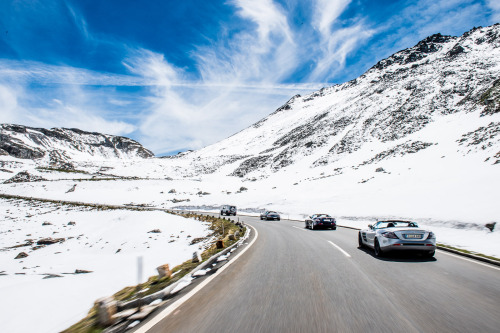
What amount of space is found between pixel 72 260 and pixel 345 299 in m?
17.3

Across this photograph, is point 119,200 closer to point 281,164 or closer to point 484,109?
point 281,164

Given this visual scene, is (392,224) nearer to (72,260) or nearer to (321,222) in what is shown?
(321,222)

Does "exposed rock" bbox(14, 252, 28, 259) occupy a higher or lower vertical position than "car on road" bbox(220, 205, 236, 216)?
lower

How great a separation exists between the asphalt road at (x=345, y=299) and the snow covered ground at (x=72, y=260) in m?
3.91

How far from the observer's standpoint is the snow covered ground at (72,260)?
8.06m

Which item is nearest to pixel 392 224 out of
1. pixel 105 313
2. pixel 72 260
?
pixel 105 313

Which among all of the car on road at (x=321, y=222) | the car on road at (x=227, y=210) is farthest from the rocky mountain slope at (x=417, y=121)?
the car on road at (x=227, y=210)

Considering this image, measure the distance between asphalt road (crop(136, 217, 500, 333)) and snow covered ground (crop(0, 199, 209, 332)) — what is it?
3914mm

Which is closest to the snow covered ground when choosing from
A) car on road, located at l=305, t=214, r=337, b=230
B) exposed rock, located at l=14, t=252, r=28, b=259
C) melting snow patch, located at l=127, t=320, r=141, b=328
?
exposed rock, located at l=14, t=252, r=28, b=259

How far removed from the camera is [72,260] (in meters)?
17.4

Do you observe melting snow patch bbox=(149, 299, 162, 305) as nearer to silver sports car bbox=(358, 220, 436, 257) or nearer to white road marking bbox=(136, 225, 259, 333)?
white road marking bbox=(136, 225, 259, 333)

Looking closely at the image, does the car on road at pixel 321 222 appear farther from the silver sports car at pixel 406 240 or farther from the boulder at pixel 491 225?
the silver sports car at pixel 406 240

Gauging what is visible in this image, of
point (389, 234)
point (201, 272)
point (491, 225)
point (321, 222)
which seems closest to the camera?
point (201, 272)

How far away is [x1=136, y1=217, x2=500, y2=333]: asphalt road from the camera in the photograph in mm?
3996
